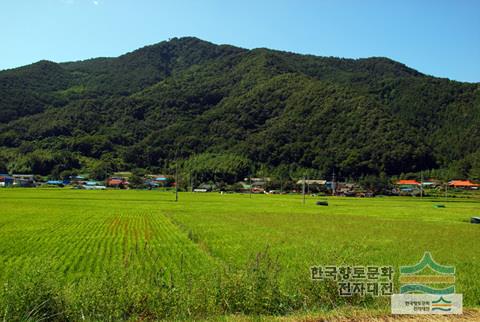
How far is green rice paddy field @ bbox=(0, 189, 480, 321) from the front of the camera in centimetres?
793

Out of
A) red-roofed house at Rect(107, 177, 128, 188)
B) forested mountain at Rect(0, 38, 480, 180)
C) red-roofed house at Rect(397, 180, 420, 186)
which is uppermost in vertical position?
forested mountain at Rect(0, 38, 480, 180)

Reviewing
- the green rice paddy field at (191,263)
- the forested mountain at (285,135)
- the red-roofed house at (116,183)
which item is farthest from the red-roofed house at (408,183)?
the green rice paddy field at (191,263)

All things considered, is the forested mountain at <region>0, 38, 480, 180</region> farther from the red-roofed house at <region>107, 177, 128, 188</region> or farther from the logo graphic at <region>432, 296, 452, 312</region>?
the logo graphic at <region>432, 296, 452, 312</region>

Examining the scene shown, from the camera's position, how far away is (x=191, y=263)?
50.8 feet

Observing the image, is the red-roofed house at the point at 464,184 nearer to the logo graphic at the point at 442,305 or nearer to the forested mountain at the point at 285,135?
the forested mountain at the point at 285,135

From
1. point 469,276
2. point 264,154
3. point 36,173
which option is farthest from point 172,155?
point 469,276

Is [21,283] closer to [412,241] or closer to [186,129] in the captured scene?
[412,241]

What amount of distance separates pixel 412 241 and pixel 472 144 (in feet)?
426

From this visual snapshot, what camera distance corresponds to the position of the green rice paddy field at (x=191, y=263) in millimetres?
7926

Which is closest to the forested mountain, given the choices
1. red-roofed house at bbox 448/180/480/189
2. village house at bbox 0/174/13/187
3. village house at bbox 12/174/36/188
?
red-roofed house at bbox 448/180/480/189

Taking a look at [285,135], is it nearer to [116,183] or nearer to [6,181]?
[116,183]

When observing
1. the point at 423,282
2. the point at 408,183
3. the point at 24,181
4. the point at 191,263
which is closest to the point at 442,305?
the point at 423,282

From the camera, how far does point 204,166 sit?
14988 cm

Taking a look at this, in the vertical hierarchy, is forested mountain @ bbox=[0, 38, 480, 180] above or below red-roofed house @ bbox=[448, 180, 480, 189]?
above
